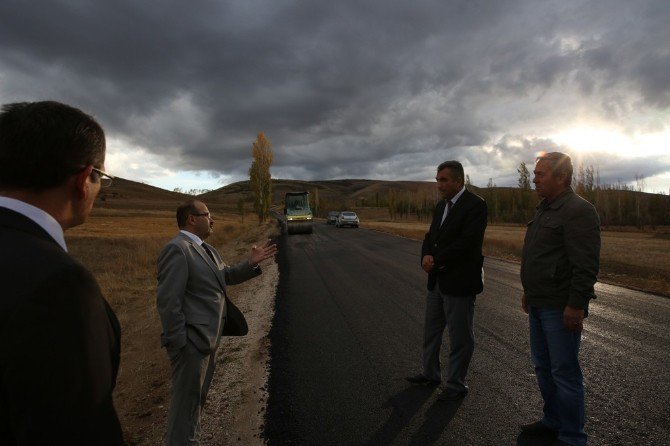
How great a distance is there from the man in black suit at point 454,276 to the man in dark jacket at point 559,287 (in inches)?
22.9

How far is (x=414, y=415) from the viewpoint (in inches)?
148

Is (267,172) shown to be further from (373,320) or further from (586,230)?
(586,230)

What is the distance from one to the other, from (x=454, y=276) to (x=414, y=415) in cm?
143

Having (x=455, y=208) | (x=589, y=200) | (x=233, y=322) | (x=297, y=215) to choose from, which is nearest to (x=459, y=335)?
(x=455, y=208)

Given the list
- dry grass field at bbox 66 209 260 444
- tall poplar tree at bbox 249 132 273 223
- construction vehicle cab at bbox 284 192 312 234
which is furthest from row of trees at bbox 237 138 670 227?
dry grass field at bbox 66 209 260 444

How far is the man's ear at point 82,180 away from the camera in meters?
1.25

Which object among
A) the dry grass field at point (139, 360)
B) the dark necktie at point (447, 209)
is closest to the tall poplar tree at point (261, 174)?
the dry grass field at point (139, 360)

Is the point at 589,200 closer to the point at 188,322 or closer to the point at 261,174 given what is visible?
the point at 261,174

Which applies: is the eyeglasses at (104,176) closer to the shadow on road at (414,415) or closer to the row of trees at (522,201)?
the shadow on road at (414,415)

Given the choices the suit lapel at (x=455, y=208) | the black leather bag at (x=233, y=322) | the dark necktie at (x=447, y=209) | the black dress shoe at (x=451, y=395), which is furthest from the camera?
the dark necktie at (x=447, y=209)

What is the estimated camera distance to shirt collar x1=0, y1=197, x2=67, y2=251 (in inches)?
42.9

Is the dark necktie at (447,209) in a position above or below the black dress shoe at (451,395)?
above

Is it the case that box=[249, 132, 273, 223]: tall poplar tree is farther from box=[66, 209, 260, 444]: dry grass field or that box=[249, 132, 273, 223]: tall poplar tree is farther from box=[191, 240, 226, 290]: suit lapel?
box=[191, 240, 226, 290]: suit lapel

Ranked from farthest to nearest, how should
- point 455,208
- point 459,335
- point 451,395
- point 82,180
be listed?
1. point 455,208
2. point 459,335
3. point 451,395
4. point 82,180
